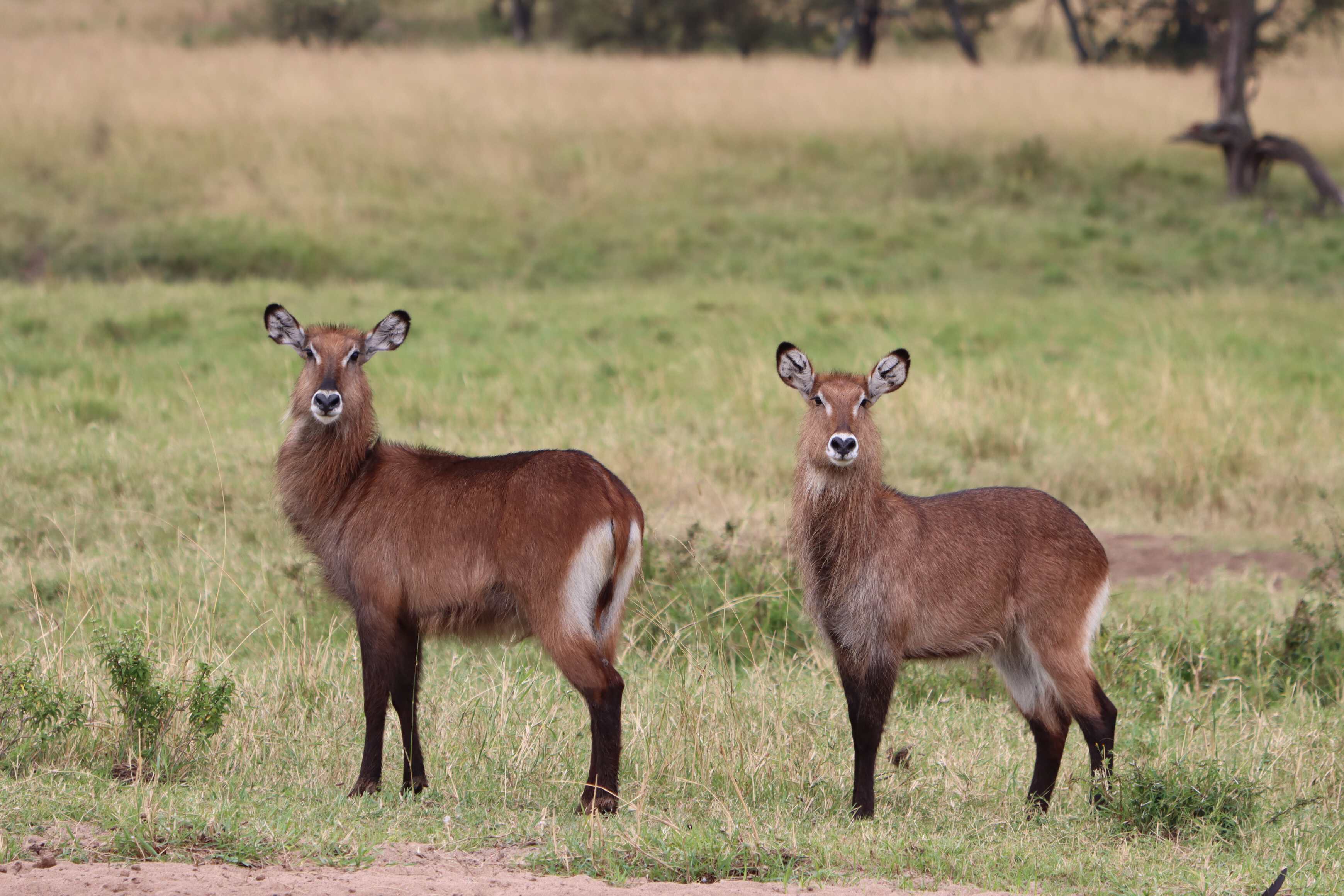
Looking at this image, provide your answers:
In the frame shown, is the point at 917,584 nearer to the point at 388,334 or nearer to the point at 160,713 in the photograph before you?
the point at 388,334

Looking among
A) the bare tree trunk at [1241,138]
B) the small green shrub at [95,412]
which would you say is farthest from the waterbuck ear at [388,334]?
the bare tree trunk at [1241,138]

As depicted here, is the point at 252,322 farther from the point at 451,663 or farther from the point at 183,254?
the point at 451,663

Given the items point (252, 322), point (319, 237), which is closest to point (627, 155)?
point (319, 237)

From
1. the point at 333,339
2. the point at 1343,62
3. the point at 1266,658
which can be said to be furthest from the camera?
the point at 1343,62

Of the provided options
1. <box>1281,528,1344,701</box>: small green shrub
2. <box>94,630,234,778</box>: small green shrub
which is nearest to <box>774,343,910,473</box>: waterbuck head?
<box>94,630,234,778</box>: small green shrub

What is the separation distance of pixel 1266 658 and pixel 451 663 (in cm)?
355

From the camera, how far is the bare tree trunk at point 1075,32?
121 ft

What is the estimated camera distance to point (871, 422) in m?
4.65

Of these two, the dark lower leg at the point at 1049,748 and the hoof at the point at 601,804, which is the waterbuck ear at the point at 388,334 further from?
the dark lower leg at the point at 1049,748

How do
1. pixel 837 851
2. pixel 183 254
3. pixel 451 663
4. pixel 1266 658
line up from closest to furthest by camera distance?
pixel 837 851 < pixel 451 663 < pixel 1266 658 < pixel 183 254

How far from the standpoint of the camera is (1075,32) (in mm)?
37312

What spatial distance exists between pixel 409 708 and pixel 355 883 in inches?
42.2

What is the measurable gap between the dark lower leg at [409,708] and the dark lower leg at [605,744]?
54cm

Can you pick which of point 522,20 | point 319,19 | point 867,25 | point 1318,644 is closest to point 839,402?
point 1318,644
